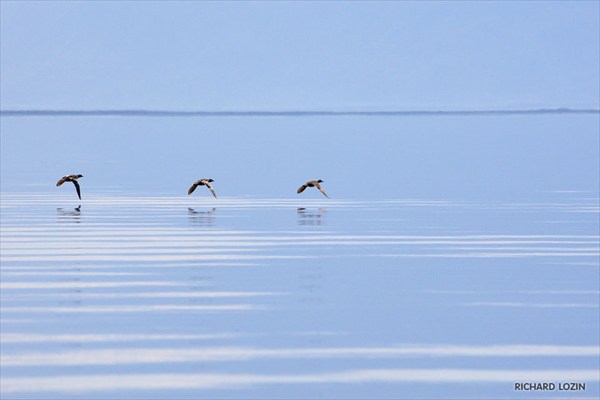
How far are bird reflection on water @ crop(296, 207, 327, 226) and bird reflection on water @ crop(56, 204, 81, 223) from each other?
19.4 ft

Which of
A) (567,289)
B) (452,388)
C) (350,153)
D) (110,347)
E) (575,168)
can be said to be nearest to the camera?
(452,388)

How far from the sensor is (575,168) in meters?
74.0

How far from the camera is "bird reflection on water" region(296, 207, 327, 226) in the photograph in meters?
42.8

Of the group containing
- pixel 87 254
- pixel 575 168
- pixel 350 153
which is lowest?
pixel 87 254

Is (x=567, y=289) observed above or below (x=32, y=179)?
below

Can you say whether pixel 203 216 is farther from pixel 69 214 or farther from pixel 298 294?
pixel 298 294

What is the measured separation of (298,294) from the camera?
28328mm

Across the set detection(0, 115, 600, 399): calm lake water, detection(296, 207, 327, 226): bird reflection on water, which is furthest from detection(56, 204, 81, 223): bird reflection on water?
detection(296, 207, 327, 226): bird reflection on water

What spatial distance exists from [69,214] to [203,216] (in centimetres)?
392

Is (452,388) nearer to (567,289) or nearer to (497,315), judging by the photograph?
(497,315)

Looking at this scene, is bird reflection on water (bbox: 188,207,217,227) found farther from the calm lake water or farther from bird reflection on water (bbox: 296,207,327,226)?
bird reflection on water (bbox: 296,207,327,226)

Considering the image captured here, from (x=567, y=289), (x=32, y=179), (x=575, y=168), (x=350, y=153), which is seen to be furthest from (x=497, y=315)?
(x=350, y=153)

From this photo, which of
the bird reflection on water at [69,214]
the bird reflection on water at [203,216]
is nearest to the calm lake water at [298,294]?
the bird reflection on water at [69,214]

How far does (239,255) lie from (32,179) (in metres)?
32.3
